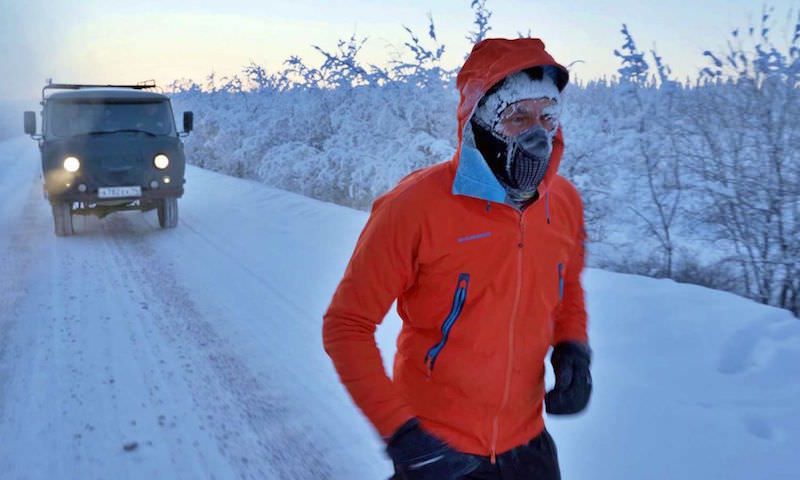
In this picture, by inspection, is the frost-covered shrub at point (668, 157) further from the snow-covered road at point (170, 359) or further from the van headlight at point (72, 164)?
the van headlight at point (72, 164)

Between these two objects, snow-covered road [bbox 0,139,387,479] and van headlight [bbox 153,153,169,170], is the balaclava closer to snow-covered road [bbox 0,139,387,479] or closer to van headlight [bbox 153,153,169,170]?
snow-covered road [bbox 0,139,387,479]

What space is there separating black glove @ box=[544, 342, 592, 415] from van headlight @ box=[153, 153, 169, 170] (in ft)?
28.7

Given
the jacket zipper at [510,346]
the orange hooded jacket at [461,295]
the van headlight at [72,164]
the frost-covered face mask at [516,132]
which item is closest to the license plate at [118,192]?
the van headlight at [72,164]

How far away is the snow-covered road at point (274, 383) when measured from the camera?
115 inches

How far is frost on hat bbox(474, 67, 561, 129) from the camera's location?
1.54 metres

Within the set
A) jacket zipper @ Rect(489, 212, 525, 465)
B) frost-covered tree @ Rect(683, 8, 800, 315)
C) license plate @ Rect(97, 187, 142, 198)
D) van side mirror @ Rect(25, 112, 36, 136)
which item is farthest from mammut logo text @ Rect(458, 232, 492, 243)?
van side mirror @ Rect(25, 112, 36, 136)

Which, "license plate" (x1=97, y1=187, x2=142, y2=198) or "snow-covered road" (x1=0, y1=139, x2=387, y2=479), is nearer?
"snow-covered road" (x1=0, y1=139, x2=387, y2=479)

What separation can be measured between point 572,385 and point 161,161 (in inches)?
348

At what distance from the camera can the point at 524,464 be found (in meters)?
1.62

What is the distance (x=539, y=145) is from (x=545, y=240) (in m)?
0.26

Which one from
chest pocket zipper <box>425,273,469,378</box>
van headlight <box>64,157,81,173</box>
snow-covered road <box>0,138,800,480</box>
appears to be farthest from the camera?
van headlight <box>64,157,81,173</box>

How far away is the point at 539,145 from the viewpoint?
61.1 inches

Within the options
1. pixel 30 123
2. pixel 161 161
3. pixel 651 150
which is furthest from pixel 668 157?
pixel 30 123

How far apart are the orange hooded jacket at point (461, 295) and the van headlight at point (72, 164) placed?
8.63 meters
